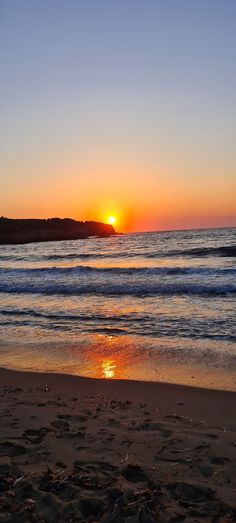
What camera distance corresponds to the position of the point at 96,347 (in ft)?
27.2

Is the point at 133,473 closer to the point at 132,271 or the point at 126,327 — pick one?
the point at 126,327

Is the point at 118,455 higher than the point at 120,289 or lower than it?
lower

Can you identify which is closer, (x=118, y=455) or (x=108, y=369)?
(x=118, y=455)

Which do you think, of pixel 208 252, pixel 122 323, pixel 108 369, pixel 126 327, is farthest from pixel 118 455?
pixel 208 252

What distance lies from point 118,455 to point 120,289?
1236 cm

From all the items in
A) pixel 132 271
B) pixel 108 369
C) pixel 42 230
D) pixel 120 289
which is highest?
pixel 42 230

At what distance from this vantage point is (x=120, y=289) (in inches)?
639

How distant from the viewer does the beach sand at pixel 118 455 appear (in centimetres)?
310

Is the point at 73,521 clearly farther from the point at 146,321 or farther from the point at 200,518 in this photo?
the point at 146,321

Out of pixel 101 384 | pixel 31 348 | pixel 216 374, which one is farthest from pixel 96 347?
pixel 216 374

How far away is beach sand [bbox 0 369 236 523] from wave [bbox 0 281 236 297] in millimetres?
8971

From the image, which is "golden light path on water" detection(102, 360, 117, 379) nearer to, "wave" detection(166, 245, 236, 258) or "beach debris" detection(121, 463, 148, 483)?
"beach debris" detection(121, 463, 148, 483)

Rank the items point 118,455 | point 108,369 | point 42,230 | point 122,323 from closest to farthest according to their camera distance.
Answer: point 118,455 → point 108,369 → point 122,323 → point 42,230

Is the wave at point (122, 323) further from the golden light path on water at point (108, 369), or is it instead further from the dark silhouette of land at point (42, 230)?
the dark silhouette of land at point (42, 230)
